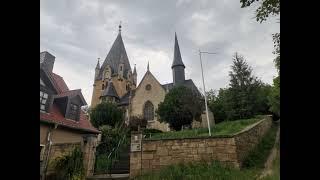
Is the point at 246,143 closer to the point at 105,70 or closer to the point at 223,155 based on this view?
the point at 223,155

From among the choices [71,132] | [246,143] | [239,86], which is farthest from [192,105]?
[246,143]

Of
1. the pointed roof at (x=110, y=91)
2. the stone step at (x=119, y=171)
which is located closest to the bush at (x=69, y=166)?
the stone step at (x=119, y=171)

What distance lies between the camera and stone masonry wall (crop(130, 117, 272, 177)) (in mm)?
10625

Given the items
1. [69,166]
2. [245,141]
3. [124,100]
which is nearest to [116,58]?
[124,100]

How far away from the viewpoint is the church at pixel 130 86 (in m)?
38.4

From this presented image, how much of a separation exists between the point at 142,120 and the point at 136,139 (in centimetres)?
2200

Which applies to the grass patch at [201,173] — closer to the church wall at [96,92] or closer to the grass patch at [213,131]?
the grass patch at [213,131]

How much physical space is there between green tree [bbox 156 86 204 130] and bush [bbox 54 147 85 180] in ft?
52.3

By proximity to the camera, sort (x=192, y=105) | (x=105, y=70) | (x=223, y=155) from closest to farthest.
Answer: (x=223, y=155) → (x=192, y=105) → (x=105, y=70)

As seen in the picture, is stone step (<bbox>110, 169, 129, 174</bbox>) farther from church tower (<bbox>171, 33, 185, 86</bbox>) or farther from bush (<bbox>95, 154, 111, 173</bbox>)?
church tower (<bbox>171, 33, 185, 86</bbox>)

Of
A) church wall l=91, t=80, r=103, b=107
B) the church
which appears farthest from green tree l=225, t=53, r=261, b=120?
church wall l=91, t=80, r=103, b=107

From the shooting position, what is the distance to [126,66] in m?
53.0

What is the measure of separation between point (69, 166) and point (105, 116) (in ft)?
66.2
